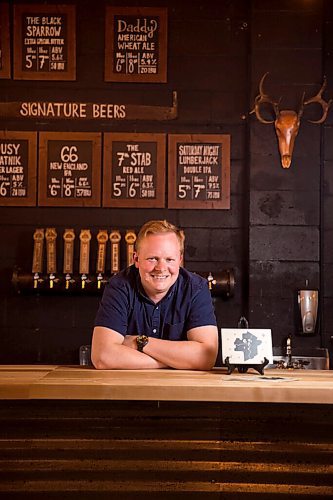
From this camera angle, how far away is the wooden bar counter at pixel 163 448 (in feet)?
7.98

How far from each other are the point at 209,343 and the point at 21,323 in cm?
252

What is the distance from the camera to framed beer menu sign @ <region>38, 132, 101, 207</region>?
543 centimetres

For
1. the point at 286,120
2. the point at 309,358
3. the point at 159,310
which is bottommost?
the point at 309,358

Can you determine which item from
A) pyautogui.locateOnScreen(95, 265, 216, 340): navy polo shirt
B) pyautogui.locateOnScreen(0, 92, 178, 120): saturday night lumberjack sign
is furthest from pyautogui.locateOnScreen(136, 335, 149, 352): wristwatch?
pyautogui.locateOnScreen(0, 92, 178, 120): saturday night lumberjack sign

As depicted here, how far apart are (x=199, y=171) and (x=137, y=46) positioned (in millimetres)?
987

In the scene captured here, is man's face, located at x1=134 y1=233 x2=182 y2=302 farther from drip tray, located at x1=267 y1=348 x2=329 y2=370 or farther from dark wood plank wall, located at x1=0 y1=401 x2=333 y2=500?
drip tray, located at x1=267 y1=348 x2=329 y2=370

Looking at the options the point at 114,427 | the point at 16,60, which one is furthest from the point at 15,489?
the point at 16,60

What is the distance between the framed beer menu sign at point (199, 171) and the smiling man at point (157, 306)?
2.07 meters

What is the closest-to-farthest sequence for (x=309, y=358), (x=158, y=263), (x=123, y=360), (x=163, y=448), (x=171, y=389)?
1. (x=171, y=389)
2. (x=163, y=448)
3. (x=123, y=360)
4. (x=158, y=263)
5. (x=309, y=358)

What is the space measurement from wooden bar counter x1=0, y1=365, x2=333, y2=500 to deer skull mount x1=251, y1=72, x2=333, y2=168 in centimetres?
308

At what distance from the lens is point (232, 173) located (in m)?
5.49

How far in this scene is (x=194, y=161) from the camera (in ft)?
17.9

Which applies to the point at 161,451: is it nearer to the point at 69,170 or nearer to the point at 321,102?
the point at 69,170

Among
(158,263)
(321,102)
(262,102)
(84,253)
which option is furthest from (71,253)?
(158,263)
